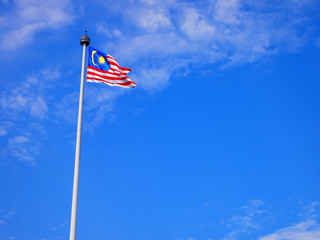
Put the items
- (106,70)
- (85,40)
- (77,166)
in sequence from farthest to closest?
(106,70) → (85,40) → (77,166)

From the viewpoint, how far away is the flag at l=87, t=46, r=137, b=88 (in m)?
24.1

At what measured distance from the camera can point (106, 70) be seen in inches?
970

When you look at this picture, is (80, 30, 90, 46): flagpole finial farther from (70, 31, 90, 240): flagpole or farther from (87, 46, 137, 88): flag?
(87, 46, 137, 88): flag

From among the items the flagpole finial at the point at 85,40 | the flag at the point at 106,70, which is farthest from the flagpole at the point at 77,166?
the flag at the point at 106,70

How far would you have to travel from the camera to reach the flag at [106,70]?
24141 millimetres

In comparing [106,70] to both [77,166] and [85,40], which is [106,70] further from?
[77,166]

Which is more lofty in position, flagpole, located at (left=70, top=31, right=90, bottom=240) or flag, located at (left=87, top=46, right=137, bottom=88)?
flag, located at (left=87, top=46, right=137, bottom=88)

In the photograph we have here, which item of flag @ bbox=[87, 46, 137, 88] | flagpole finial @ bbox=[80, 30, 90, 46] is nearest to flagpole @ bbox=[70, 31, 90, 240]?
flagpole finial @ bbox=[80, 30, 90, 46]

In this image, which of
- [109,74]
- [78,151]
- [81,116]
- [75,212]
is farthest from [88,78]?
[75,212]

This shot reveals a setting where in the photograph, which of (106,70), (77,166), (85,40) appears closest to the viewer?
(77,166)

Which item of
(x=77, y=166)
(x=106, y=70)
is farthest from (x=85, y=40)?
(x=77, y=166)

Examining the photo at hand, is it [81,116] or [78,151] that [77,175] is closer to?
[78,151]

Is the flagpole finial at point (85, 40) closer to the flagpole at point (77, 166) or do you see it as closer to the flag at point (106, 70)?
the flagpole at point (77, 166)

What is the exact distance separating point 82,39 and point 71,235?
1126 centimetres
